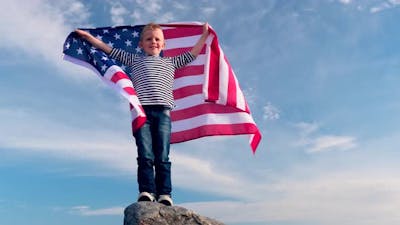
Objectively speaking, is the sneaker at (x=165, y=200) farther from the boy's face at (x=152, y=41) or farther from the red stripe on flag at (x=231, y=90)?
the red stripe on flag at (x=231, y=90)

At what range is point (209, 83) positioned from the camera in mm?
11602

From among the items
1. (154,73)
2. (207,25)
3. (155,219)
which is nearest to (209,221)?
(155,219)

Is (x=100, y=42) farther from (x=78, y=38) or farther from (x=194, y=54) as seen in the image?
(x=194, y=54)

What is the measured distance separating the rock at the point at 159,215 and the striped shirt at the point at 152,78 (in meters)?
2.00

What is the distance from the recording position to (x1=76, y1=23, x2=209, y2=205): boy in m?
9.27

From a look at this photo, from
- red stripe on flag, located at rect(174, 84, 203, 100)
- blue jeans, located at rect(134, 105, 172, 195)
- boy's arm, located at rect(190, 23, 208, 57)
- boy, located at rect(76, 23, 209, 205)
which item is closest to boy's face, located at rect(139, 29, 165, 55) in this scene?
boy, located at rect(76, 23, 209, 205)

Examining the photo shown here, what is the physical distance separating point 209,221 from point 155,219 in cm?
106

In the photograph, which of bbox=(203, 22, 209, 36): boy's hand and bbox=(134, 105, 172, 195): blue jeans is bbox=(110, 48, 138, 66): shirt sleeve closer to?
bbox=(134, 105, 172, 195): blue jeans

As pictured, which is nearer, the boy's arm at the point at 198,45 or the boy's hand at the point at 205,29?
the boy's arm at the point at 198,45

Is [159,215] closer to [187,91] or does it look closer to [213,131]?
[213,131]

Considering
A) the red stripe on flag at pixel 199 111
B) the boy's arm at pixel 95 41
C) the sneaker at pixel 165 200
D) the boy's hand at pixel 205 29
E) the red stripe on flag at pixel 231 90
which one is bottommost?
the sneaker at pixel 165 200

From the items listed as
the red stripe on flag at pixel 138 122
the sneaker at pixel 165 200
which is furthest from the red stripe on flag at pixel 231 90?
the sneaker at pixel 165 200

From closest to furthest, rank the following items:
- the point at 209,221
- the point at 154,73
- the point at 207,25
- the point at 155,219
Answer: the point at 155,219 → the point at 209,221 → the point at 154,73 → the point at 207,25

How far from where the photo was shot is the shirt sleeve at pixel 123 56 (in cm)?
1026
